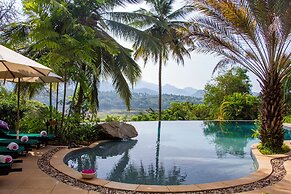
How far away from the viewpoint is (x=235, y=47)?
7602 millimetres

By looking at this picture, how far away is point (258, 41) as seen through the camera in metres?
7.26

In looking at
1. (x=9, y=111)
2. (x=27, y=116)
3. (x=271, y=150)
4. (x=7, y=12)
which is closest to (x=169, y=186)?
(x=271, y=150)

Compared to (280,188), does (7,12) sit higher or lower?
higher

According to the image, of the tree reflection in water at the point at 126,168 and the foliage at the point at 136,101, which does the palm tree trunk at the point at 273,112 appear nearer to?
the tree reflection in water at the point at 126,168

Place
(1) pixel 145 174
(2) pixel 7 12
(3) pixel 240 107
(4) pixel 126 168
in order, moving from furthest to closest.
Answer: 1. (3) pixel 240 107
2. (2) pixel 7 12
3. (4) pixel 126 168
4. (1) pixel 145 174

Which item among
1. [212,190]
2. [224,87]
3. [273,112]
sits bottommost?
[212,190]

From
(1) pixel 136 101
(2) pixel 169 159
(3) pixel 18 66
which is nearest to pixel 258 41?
(2) pixel 169 159

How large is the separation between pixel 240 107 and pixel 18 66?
589 inches

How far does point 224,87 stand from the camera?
66.6ft

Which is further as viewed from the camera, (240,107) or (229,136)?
(240,107)

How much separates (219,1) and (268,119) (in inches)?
138

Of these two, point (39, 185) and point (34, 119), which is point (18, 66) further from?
point (34, 119)

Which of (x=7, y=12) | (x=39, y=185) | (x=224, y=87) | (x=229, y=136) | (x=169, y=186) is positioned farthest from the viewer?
(x=224, y=87)

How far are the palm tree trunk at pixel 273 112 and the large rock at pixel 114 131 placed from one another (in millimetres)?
4868
